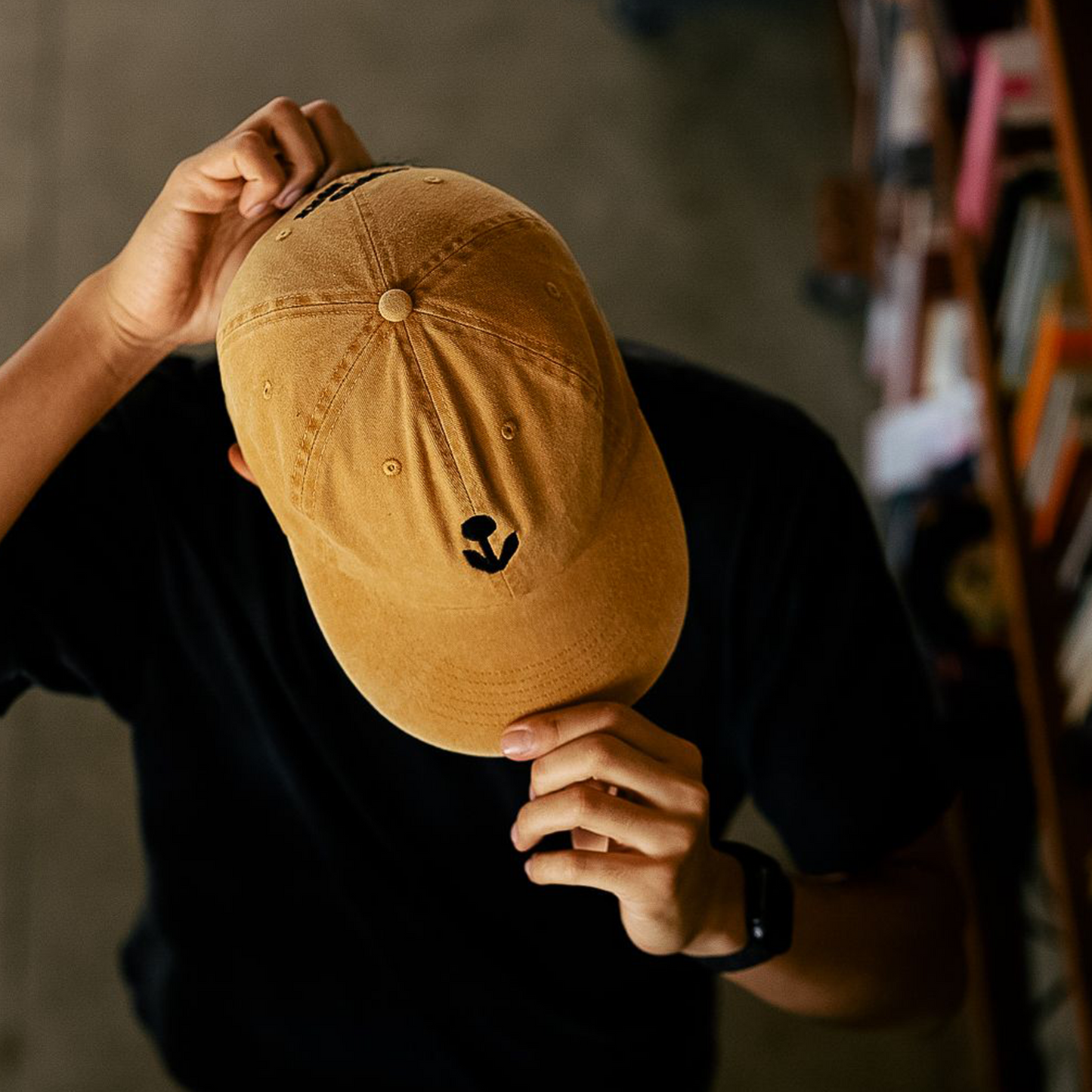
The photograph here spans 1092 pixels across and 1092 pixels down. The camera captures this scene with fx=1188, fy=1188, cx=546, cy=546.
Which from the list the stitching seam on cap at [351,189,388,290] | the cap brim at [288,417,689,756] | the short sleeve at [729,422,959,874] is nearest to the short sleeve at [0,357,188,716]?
the cap brim at [288,417,689,756]

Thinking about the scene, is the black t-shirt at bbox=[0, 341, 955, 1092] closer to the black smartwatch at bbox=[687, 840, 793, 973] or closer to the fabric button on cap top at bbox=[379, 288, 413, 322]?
the black smartwatch at bbox=[687, 840, 793, 973]

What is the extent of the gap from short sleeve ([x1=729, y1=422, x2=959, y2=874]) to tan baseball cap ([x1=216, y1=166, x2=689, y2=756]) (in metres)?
0.19

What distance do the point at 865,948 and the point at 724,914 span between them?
18cm

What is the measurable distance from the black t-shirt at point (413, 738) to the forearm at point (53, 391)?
0.07 metres

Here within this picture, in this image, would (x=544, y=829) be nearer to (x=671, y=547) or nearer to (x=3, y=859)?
(x=671, y=547)

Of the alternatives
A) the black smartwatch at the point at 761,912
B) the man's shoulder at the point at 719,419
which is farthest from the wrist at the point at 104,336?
the black smartwatch at the point at 761,912

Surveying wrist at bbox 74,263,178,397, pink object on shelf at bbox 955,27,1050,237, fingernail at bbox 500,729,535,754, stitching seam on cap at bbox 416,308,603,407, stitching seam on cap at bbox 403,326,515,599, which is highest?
pink object on shelf at bbox 955,27,1050,237

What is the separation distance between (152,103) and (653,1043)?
223cm

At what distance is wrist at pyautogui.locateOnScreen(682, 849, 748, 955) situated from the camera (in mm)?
910

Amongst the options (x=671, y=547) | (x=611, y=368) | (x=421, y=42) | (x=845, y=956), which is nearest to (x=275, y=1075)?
Result: (x=845, y=956)

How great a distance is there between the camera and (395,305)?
697mm

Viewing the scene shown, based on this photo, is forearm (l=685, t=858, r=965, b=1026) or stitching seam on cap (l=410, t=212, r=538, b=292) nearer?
stitching seam on cap (l=410, t=212, r=538, b=292)

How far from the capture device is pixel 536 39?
2963 millimetres

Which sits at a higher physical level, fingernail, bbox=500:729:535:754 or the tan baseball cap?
the tan baseball cap
